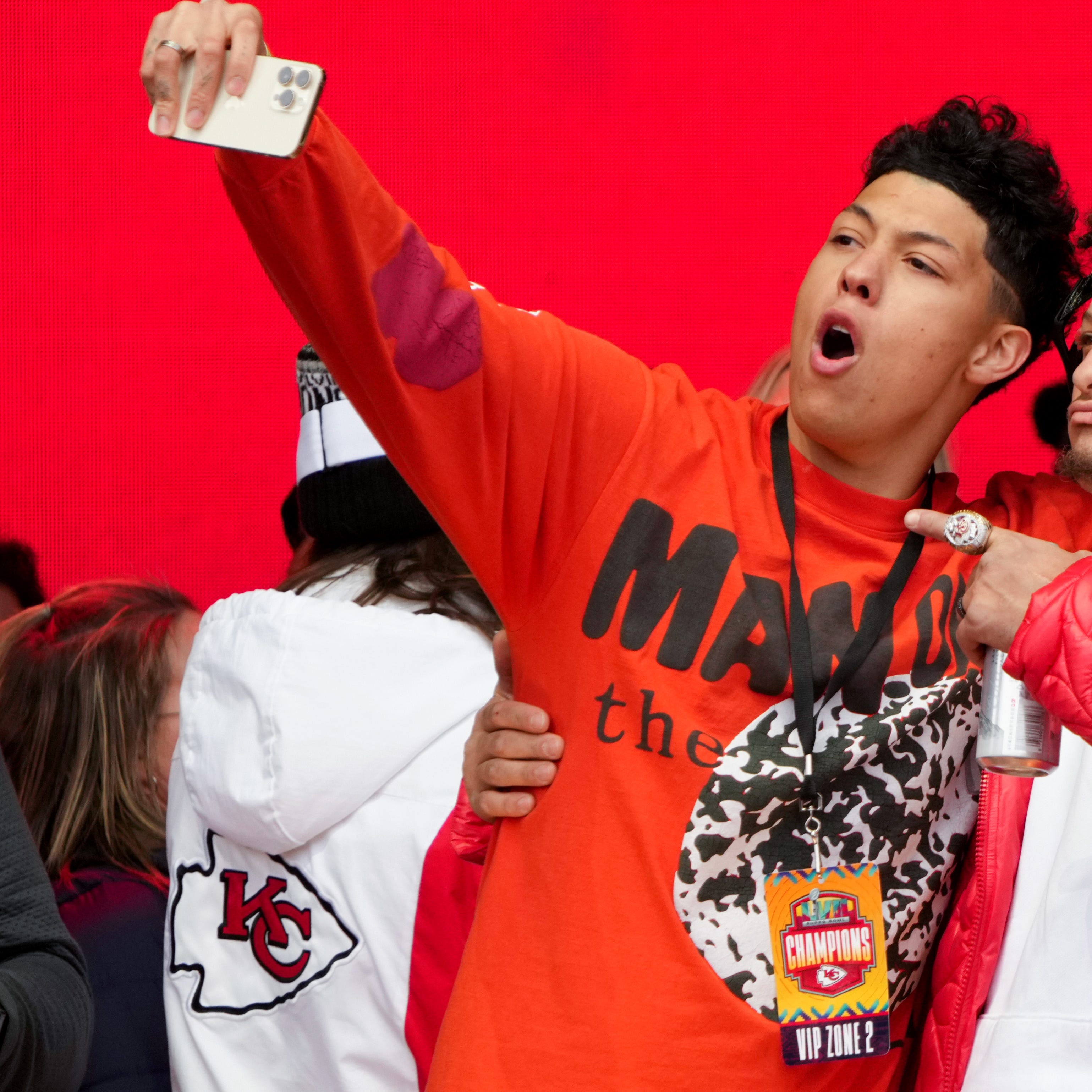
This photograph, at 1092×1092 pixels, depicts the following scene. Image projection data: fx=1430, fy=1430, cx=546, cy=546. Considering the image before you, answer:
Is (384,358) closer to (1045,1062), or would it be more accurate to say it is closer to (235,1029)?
(1045,1062)

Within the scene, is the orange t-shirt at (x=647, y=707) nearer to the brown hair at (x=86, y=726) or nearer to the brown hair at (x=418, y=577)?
the brown hair at (x=418, y=577)

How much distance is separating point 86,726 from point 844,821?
1006 mm

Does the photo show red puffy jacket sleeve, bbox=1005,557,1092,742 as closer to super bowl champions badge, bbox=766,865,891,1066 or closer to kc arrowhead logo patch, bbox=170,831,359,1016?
super bowl champions badge, bbox=766,865,891,1066

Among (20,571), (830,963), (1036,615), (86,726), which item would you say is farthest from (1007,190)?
(20,571)

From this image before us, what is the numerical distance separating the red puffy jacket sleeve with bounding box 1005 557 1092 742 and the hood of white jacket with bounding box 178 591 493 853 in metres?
0.63

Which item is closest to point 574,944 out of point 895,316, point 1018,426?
point 895,316

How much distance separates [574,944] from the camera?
3.50ft

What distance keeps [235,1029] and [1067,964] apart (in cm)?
84

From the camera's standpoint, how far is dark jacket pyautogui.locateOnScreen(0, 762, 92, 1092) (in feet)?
3.11

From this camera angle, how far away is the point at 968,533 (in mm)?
1102

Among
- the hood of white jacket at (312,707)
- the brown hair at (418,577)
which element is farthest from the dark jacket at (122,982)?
the brown hair at (418,577)

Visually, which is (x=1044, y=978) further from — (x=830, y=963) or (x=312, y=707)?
(x=312, y=707)

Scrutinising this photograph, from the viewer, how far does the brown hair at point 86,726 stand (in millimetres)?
1689

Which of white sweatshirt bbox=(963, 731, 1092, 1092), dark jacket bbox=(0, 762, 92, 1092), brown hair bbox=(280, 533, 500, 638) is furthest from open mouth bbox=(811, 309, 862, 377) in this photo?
dark jacket bbox=(0, 762, 92, 1092)
